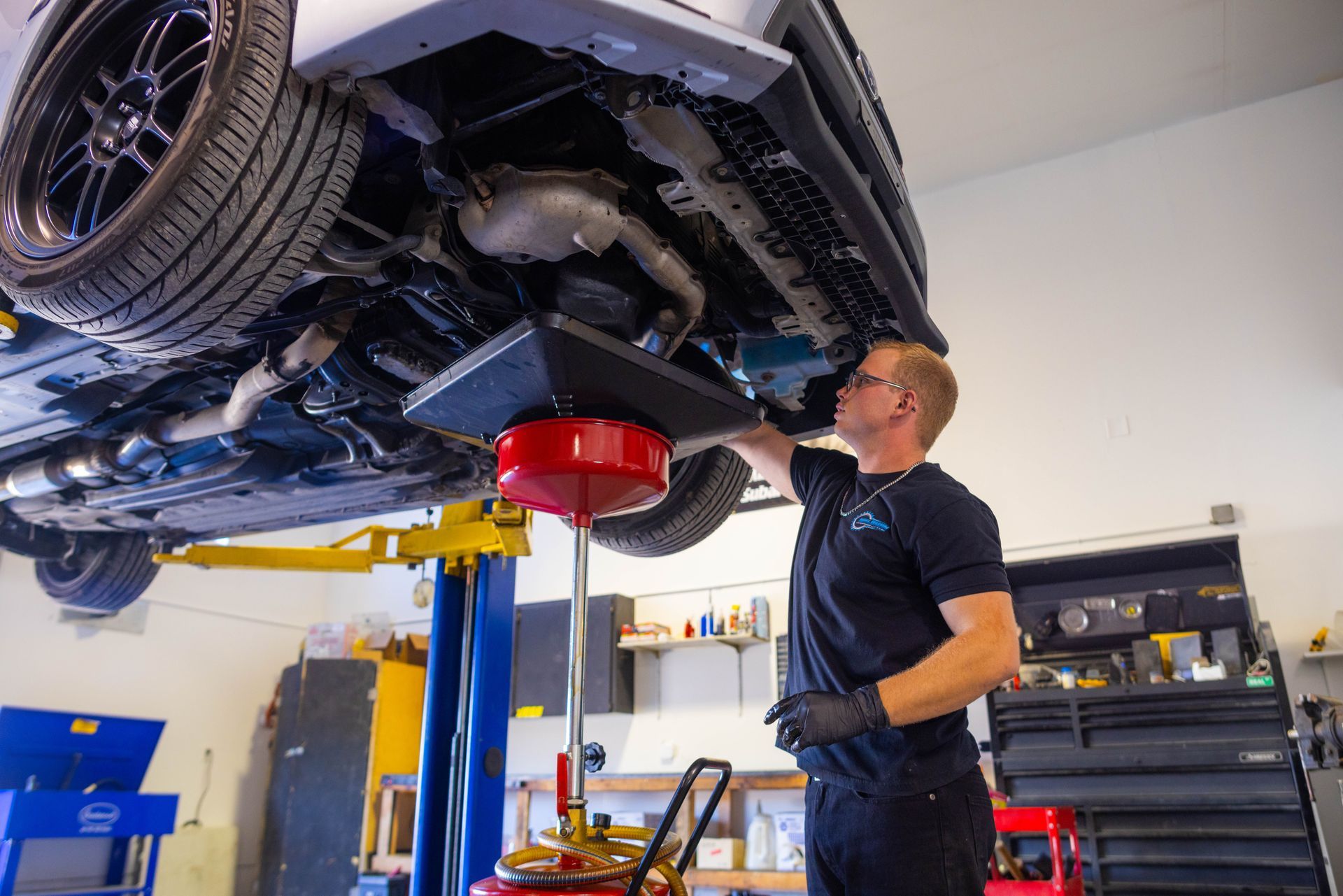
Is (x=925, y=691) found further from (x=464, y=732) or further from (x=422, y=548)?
(x=422, y=548)

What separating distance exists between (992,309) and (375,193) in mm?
4790

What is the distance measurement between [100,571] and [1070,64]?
5462 mm

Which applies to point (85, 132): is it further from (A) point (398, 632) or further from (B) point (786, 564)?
(A) point (398, 632)

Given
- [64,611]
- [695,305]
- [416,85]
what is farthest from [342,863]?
[416,85]

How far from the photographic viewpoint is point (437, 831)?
2.41m

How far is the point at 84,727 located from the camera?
5.29 metres

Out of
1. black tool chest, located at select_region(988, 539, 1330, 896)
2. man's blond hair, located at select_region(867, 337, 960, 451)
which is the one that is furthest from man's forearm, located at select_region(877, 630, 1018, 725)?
black tool chest, located at select_region(988, 539, 1330, 896)

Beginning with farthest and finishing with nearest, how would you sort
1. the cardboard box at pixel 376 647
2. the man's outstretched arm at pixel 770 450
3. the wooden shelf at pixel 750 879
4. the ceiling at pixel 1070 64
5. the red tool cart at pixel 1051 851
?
the cardboard box at pixel 376 647 < the ceiling at pixel 1070 64 < the wooden shelf at pixel 750 879 < the red tool cart at pixel 1051 851 < the man's outstretched arm at pixel 770 450

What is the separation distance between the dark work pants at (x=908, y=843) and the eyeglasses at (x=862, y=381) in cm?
70

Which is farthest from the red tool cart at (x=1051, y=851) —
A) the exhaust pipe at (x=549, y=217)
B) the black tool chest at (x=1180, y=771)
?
the exhaust pipe at (x=549, y=217)

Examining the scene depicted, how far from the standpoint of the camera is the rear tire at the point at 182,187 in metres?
1.16

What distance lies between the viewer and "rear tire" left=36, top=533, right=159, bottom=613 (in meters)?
3.55

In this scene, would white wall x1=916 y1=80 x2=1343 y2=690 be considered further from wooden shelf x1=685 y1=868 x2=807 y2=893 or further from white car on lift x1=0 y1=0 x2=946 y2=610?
white car on lift x1=0 y1=0 x2=946 y2=610

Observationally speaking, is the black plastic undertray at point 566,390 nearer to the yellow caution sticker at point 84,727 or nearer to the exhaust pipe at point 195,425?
the exhaust pipe at point 195,425
